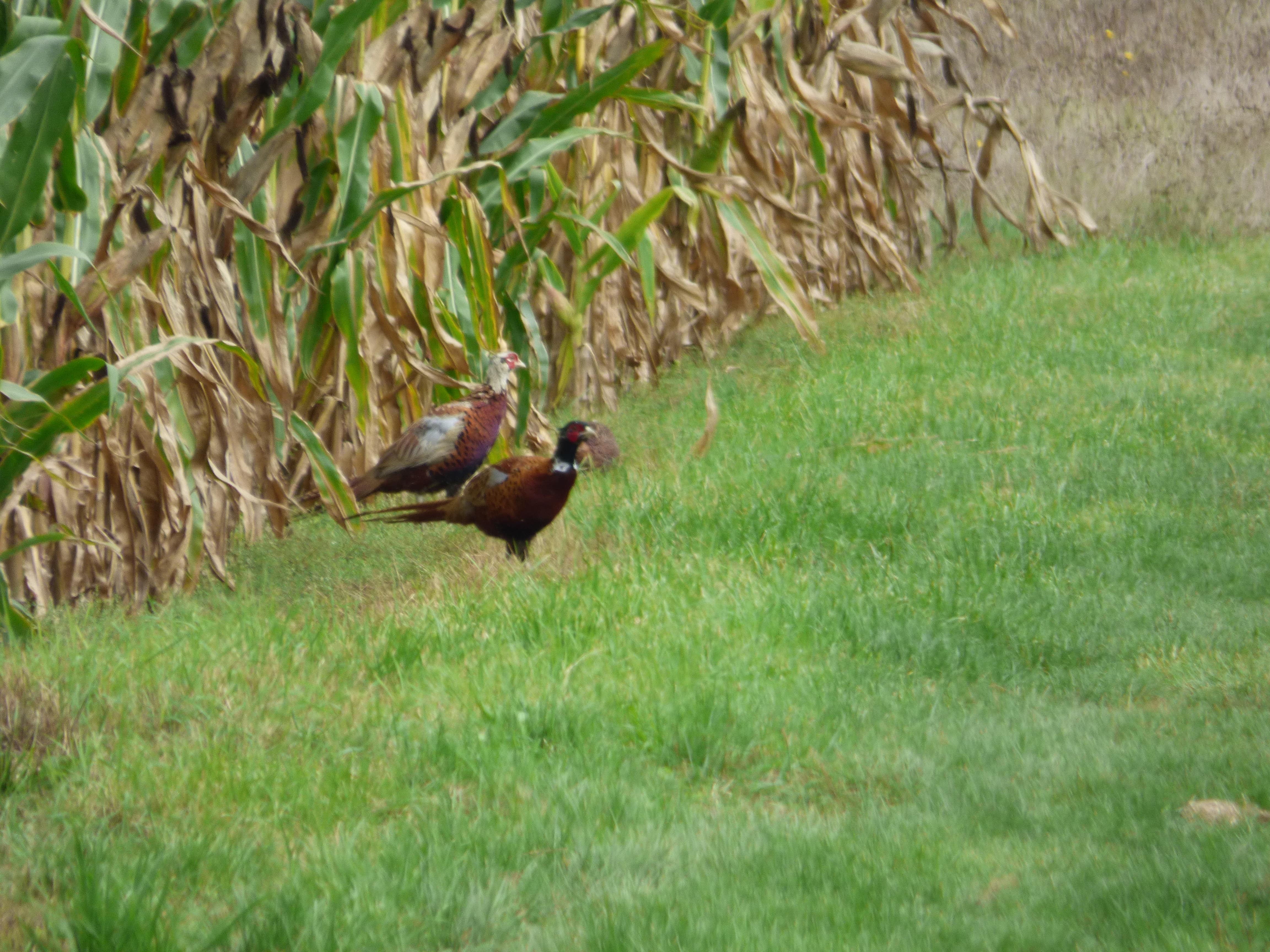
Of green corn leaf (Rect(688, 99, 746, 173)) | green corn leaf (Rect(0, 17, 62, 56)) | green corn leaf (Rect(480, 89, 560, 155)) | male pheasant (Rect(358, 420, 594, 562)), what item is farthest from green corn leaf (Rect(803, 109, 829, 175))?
green corn leaf (Rect(0, 17, 62, 56))

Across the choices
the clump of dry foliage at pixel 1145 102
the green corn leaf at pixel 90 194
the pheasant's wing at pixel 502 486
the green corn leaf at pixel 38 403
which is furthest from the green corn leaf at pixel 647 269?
the clump of dry foliage at pixel 1145 102

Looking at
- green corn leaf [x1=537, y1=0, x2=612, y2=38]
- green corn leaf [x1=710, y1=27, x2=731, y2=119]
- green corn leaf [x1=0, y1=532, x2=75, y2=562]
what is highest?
green corn leaf [x1=537, y1=0, x2=612, y2=38]

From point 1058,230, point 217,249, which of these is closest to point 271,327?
point 217,249

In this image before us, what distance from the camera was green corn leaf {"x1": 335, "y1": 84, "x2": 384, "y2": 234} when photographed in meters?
5.06

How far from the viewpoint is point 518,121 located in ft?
18.7

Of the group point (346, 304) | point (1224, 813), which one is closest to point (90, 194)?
point (346, 304)

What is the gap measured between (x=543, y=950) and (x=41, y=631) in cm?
237

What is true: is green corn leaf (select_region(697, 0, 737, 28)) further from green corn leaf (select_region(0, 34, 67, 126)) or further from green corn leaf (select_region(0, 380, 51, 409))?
green corn leaf (select_region(0, 380, 51, 409))

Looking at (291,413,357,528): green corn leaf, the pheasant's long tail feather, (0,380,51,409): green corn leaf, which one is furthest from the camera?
the pheasant's long tail feather

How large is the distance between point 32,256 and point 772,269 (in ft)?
9.24

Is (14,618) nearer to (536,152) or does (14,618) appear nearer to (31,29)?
(31,29)

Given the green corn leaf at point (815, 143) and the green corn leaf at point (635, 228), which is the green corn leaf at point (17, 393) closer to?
the green corn leaf at point (635, 228)

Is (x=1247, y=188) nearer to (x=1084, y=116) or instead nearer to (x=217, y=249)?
(x=1084, y=116)

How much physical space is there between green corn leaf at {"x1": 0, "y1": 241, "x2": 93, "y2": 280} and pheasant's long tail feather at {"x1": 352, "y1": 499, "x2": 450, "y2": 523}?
2.36 metres
